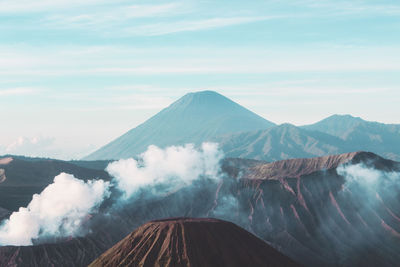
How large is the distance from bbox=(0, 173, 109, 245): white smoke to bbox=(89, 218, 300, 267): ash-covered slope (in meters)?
34.7

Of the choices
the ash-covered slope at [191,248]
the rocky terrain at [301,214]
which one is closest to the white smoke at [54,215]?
the rocky terrain at [301,214]

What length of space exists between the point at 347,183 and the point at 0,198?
116143 mm

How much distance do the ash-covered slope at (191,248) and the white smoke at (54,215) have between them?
3470 centimetres

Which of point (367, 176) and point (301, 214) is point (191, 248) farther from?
point (367, 176)

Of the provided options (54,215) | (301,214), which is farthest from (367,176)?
(54,215)

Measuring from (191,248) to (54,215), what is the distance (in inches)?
2124

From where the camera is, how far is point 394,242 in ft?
472

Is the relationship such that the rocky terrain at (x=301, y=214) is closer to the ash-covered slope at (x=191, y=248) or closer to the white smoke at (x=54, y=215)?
the white smoke at (x=54, y=215)

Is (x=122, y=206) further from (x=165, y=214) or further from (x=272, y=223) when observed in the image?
(x=272, y=223)

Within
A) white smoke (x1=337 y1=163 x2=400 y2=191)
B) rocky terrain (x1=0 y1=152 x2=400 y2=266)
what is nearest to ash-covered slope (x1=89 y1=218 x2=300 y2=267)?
rocky terrain (x1=0 y1=152 x2=400 y2=266)

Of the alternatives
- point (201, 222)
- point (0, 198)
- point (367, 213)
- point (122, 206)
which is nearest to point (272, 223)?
point (367, 213)

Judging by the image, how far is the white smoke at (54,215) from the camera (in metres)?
130

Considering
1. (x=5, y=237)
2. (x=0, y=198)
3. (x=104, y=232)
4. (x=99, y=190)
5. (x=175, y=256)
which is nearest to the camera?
(x=175, y=256)

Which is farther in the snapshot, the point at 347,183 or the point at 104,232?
the point at 347,183
